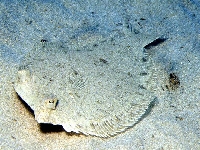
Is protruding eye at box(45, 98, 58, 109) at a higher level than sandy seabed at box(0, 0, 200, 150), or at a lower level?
higher

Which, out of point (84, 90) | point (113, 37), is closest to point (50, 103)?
point (84, 90)

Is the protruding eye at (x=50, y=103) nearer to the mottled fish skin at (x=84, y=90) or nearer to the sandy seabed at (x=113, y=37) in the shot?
the mottled fish skin at (x=84, y=90)

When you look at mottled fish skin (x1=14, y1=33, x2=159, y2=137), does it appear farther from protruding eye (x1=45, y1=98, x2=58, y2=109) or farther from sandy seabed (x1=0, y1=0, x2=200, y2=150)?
sandy seabed (x1=0, y1=0, x2=200, y2=150)

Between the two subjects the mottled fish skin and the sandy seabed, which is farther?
the sandy seabed

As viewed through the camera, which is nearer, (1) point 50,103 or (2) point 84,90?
(1) point 50,103

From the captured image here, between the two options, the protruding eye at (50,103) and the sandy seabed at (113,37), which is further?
the sandy seabed at (113,37)

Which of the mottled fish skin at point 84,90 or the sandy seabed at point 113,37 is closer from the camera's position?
the mottled fish skin at point 84,90

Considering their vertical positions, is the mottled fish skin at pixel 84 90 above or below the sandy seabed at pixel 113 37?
above

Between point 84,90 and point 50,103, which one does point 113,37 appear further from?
point 50,103

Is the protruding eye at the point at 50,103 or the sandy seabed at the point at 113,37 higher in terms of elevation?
the protruding eye at the point at 50,103

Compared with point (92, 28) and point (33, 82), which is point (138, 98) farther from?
point (92, 28)

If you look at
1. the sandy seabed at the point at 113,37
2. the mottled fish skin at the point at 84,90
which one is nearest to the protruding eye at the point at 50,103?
the mottled fish skin at the point at 84,90

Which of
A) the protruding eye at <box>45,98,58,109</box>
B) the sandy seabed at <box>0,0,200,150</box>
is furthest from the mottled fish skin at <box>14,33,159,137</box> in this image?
the sandy seabed at <box>0,0,200,150</box>
